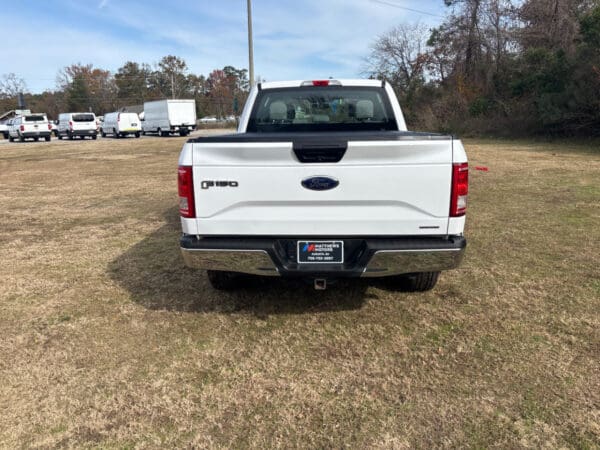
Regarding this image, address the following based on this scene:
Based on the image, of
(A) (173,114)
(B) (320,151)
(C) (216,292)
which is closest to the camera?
(B) (320,151)

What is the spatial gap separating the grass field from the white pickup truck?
2.00 feet

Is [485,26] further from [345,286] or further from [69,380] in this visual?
[69,380]

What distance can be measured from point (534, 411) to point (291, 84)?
3662mm

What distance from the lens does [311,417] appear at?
2.44 meters

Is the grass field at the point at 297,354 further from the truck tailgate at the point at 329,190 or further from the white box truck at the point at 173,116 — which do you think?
the white box truck at the point at 173,116

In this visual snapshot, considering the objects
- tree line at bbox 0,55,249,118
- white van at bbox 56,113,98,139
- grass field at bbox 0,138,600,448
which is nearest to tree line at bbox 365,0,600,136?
grass field at bbox 0,138,600,448

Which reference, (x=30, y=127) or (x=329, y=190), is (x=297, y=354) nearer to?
(x=329, y=190)

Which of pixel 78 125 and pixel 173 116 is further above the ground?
pixel 173 116

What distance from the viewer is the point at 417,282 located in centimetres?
392

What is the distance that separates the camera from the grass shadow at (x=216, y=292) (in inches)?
149

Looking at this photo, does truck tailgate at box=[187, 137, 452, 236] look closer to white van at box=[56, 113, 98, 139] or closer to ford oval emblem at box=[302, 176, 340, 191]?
ford oval emblem at box=[302, 176, 340, 191]

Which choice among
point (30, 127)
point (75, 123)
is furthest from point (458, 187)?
point (30, 127)

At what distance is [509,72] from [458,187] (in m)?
27.5

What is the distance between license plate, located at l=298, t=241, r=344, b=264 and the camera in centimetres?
305
